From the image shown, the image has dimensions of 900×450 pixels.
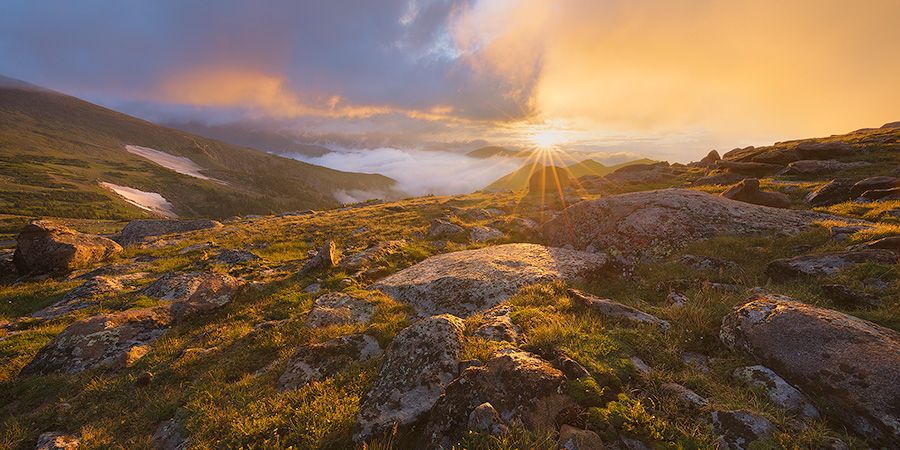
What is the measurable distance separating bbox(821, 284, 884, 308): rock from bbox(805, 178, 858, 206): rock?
55.8 ft

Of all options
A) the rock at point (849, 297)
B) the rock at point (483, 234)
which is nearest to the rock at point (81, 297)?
the rock at point (483, 234)

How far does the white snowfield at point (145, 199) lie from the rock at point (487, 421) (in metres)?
206

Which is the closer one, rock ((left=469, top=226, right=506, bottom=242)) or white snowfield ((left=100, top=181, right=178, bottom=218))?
rock ((left=469, top=226, right=506, bottom=242))

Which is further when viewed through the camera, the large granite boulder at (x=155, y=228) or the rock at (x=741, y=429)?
the large granite boulder at (x=155, y=228)

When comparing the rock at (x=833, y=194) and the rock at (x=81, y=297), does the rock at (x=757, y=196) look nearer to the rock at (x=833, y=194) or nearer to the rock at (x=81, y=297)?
the rock at (x=833, y=194)

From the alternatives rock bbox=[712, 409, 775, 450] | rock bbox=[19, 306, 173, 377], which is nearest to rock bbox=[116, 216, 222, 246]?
rock bbox=[19, 306, 173, 377]

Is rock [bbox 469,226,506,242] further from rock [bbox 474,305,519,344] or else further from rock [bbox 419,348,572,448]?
rock [bbox 419,348,572,448]

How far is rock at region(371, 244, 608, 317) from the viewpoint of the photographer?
36.0ft

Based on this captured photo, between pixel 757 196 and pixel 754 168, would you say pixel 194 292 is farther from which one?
pixel 754 168

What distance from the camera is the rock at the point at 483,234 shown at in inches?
828

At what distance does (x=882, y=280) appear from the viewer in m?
7.45

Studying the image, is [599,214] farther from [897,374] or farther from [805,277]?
[897,374]

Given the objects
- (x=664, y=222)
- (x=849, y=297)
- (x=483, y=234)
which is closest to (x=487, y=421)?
Result: (x=849, y=297)

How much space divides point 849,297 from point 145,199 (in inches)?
9669
